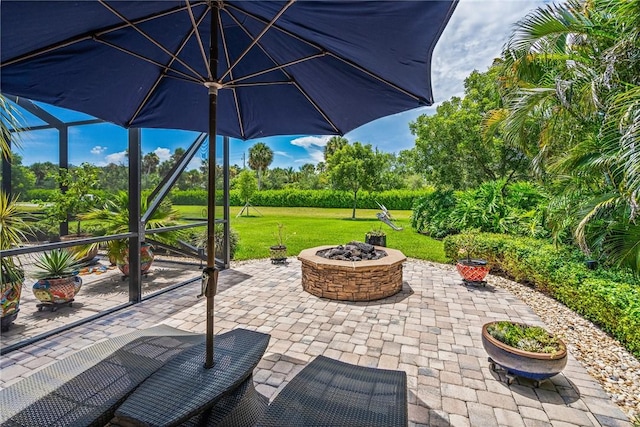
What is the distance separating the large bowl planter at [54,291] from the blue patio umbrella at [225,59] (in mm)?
2703

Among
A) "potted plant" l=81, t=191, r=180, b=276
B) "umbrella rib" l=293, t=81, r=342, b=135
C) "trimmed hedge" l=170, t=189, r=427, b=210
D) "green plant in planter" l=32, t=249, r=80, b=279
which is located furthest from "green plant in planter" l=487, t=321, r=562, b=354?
"trimmed hedge" l=170, t=189, r=427, b=210

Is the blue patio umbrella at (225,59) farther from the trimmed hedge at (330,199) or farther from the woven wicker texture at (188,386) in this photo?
the trimmed hedge at (330,199)

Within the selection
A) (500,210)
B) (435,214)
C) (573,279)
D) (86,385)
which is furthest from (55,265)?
(435,214)

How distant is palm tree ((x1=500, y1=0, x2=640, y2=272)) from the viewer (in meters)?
3.47

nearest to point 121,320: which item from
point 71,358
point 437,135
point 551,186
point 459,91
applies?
point 71,358

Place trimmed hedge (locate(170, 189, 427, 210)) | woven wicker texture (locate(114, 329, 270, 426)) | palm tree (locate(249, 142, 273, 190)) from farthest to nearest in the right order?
palm tree (locate(249, 142, 273, 190))
trimmed hedge (locate(170, 189, 427, 210))
woven wicker texture (locate(114, 329, 270, 426))

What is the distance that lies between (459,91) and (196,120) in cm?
1342

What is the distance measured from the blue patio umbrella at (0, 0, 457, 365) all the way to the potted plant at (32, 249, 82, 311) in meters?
2.62

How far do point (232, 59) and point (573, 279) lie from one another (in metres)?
5.29

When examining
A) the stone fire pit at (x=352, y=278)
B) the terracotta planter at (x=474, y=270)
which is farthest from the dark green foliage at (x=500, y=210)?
the stone fire pit at (x=352, y=278)

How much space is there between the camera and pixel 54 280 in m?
4.07

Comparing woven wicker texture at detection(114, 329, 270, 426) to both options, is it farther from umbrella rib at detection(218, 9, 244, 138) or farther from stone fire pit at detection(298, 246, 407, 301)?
stone fire pit at detection(298, 246, 407, 301)

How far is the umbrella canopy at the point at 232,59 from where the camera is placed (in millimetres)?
1603

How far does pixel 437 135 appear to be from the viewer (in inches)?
485
